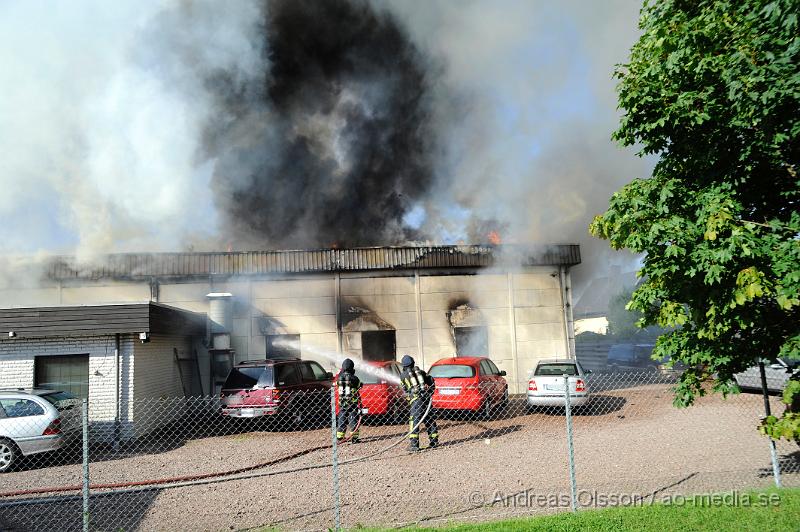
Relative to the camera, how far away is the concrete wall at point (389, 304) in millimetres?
15633

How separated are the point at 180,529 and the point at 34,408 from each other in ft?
16.9

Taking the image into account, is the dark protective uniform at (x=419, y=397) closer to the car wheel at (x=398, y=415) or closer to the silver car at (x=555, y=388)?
the car wheel at (x=398, y=415)

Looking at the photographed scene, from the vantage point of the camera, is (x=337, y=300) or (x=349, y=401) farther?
(x=337, y=300)

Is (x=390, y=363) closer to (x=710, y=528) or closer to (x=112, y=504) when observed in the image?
(x=112, y=504)

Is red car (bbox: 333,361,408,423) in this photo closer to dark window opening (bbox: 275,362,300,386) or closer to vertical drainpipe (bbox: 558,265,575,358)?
dark window opening (bbox: 275,362,300,386)

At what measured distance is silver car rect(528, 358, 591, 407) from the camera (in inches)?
471

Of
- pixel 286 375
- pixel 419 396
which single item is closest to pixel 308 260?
pixel 286 375

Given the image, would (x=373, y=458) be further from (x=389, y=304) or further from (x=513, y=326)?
(x=513, y=326)

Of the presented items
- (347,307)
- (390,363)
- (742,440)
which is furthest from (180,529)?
(347,307)

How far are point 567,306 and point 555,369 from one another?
4788mm

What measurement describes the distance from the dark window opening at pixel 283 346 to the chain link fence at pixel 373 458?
2391mm

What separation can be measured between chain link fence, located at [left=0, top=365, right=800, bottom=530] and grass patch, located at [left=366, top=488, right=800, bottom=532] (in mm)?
342

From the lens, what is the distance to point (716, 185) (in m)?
4.97

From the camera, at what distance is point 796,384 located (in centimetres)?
426
